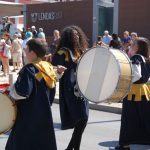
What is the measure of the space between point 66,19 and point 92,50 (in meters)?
23.6

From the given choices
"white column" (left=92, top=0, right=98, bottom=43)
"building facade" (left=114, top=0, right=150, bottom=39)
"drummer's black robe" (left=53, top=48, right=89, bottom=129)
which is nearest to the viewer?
"drummer's black robe" (left=53, top=48, right=89, bottom=129)

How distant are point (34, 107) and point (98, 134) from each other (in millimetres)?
3146

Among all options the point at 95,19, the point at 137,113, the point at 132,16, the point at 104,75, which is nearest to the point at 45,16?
the point at 95,19

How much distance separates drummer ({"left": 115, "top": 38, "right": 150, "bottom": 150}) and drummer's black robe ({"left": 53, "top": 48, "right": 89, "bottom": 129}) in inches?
25.1

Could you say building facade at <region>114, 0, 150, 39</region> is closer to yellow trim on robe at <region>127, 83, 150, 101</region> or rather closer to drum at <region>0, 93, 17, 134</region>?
yellow trim on robe at <region>127, 83, 150, 101</region>

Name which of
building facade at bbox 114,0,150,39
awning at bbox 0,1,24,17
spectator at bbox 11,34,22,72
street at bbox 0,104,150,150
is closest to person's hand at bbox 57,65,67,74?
street at bbox 0,104,150,150

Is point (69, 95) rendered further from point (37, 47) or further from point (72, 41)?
point (37, 47)

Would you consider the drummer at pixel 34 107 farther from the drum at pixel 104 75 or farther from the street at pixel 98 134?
the street at pixel 98 134

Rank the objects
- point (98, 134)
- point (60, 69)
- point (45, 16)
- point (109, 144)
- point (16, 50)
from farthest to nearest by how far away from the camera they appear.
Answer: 1. point (45, 16)
2. point (16, 50)
3. point (98, 134)
4. point (109, 144)
5. point (60, 69)

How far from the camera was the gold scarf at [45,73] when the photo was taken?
16.4 feet

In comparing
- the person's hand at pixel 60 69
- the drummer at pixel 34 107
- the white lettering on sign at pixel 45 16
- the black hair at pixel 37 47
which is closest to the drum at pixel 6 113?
the drummer at pixel 34 107

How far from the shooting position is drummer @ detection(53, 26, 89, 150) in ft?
19.6

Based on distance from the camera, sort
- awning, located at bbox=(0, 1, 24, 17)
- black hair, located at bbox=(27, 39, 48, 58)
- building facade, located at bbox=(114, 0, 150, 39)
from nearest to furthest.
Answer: black hair, located at bbox=(27, 39, 48, 58) < building facade, located at bbox=(114, 0, 150, 39) < awning, located at bbox=(0, 1, 24, 17)

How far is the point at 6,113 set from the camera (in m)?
4.96
